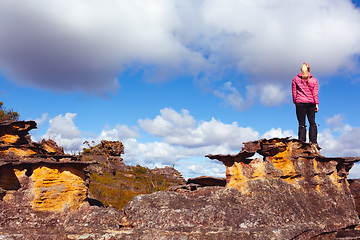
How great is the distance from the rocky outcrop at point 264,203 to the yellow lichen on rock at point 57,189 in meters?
Result: 1.76

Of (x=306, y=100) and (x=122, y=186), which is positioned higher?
(x=306, y=100)

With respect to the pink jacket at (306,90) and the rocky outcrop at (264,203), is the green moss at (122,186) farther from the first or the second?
the pink jacket at (306,90)

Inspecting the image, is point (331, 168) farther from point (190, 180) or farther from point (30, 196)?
point (30, 196)

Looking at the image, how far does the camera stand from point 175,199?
25.2ft

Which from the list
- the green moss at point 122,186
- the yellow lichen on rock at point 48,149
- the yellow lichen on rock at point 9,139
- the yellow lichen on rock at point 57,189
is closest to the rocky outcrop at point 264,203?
the yellow lichen on rock at point 57,189

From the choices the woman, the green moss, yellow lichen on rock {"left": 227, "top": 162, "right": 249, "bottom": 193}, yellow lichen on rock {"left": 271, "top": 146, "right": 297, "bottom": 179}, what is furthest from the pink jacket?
the green moss

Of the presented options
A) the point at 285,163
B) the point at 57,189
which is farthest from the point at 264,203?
the point at 57,189

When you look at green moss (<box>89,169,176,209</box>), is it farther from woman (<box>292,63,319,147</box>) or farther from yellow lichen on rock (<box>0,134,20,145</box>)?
woman (<box>292,63,319,147</box>)

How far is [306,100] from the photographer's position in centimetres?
995

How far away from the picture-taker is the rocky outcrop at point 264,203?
674 centimetres

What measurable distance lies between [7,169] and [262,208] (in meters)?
7.07

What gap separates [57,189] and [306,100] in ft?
28.0

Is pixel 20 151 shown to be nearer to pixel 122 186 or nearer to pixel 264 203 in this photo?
pixel 264 203

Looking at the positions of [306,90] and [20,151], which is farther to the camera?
[306,90]
